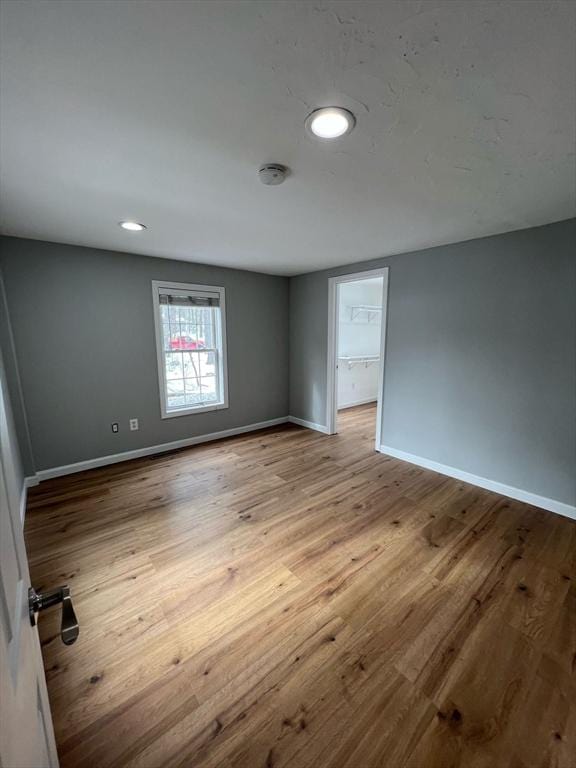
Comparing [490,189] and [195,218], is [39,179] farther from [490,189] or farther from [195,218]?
[490,189]

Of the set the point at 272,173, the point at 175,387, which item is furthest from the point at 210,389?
the point at 272,173

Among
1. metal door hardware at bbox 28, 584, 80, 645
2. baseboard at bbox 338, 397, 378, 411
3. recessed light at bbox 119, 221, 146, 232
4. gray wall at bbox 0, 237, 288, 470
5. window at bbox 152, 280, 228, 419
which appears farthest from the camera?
baseboard at bbox 338, 397, 378, 411

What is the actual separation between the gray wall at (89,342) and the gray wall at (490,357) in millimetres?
2261

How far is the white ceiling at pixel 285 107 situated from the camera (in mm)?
879

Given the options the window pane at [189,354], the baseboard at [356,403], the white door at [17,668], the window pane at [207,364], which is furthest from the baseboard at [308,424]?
the white door at [17,668]

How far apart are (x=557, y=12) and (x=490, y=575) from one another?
2468 millimetres

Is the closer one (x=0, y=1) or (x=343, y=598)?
(x=0, y=1)

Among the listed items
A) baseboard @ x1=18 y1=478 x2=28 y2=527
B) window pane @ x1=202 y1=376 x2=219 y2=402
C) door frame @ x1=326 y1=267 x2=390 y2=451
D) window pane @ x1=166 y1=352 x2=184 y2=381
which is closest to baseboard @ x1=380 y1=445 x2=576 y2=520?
door frame @ x1=326 y1=267 x2=390 y2=451

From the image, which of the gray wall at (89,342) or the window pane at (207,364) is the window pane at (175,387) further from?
the window pane at (207,364)

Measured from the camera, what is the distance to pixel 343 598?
5.76 ft

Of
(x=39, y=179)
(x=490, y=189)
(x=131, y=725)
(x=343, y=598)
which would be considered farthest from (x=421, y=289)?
(x=131, y=725)

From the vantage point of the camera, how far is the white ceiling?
2.89 ft

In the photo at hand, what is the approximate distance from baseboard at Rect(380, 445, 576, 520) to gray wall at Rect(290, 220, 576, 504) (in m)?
0.05

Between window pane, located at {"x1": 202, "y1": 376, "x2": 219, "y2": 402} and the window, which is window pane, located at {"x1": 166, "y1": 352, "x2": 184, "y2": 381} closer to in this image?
the window
